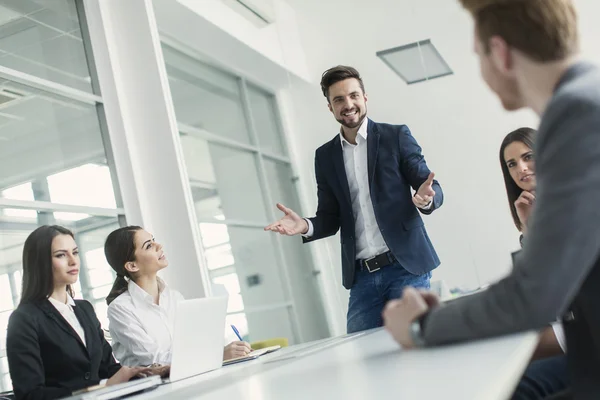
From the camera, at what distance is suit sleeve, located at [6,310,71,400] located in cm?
286

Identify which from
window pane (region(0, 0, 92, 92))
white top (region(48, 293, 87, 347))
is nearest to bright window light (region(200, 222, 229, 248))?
window pane (region(0, 0, 92, 92))

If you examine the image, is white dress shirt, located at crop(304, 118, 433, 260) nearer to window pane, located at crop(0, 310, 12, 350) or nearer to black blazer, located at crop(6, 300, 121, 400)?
black blazer, located at crop(6, 300, 121, 400)

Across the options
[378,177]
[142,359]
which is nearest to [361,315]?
[378,177]

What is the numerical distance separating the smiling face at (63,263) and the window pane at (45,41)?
1568mm

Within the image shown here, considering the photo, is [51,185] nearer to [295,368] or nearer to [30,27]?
[30,27]

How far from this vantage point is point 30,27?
4629 millimetres

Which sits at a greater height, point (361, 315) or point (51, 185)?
point (51, 185)

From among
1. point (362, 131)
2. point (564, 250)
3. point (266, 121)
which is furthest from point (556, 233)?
point (266, 121)

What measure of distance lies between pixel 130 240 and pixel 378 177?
1295mm

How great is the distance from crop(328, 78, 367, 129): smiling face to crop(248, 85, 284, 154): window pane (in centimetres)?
352

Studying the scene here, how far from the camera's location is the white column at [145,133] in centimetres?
514

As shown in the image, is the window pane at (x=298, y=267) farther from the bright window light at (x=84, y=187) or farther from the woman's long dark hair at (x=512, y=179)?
the woman's long dark hair at (x=512, y=179)

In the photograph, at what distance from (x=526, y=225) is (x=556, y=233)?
1435 millimetres

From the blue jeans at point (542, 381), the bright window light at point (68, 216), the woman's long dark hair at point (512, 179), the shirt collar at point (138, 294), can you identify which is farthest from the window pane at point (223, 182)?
the blue jeans at point (542, 381)
